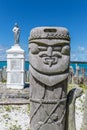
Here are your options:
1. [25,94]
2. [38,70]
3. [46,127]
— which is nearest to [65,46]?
[38,70]

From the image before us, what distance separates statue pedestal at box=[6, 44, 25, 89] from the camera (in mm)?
11859

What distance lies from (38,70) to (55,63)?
0.84 feet

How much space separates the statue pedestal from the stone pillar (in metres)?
8.71

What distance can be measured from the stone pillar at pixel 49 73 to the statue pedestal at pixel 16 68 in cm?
871

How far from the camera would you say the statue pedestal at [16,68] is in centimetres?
1186

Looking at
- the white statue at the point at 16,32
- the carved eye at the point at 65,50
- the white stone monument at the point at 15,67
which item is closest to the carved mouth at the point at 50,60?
the carved eye at the point at 65,50

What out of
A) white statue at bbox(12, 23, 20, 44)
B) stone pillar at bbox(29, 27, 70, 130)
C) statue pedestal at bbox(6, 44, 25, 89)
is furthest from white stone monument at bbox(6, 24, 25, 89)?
stone pillar at bbox(29, 27, 70, 130)

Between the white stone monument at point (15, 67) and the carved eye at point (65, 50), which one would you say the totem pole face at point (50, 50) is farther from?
the white stone monument at point (15, 67)

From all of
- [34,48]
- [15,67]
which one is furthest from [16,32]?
[34,48]

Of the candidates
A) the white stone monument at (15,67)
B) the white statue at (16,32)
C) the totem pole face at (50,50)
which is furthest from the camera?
the white statue at (16,32)

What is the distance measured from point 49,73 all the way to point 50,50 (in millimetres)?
320

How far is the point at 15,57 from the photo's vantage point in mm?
11883

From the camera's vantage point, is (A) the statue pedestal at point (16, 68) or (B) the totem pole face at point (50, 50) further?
(A) the statue pedestal at point (16, 68)

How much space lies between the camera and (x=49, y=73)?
3131 millimetres
